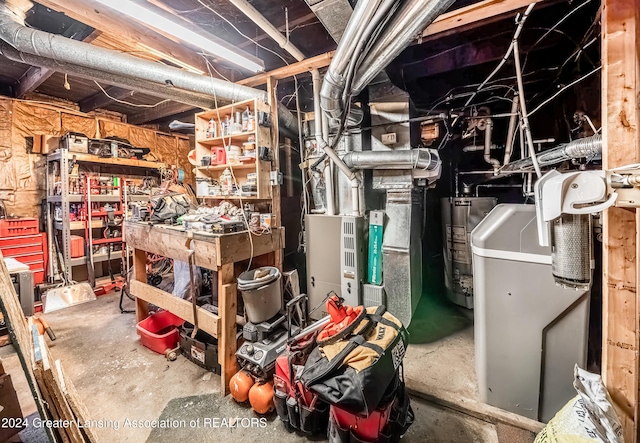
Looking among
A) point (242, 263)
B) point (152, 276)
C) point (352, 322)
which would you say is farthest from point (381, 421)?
point (152, 276)

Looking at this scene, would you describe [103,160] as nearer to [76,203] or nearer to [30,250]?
[76,203]

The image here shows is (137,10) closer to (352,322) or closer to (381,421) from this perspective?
(352,322)

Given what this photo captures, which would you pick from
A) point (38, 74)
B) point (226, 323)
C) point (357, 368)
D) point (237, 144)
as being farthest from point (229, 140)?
point (38, 74)

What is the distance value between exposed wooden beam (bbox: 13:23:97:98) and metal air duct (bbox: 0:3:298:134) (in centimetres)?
48

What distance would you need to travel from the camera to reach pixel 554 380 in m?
1.43

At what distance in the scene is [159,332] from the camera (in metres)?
2.54

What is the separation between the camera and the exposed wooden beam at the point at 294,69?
6.97 feet

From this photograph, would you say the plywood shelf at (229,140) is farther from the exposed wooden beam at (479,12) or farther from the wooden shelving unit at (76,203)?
the wooden shelving unit at (76,203)

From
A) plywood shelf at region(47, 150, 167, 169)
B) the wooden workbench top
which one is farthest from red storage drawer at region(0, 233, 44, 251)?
the wooden workbench top

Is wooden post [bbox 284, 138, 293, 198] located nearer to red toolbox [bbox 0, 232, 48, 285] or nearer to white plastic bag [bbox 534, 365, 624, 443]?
white plastic bag [bbox 534, 365, 624, 443]

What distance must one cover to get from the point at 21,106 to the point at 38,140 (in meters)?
0.45

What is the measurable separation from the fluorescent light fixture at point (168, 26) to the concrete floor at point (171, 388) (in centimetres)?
220

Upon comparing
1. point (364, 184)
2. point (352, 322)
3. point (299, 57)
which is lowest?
point (352, 322)

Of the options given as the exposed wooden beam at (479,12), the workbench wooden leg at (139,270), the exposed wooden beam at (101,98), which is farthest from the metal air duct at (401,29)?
the exposed wooden beam at (101,98)
